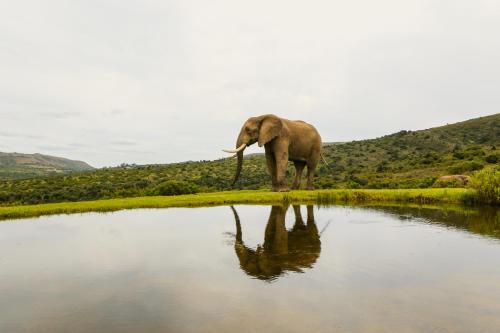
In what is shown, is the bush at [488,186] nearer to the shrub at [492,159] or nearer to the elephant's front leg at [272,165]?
the elephant's front leg at [272,165]

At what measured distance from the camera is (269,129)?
21578 mm

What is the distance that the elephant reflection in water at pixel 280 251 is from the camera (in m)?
7.43

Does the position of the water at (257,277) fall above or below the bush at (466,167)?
below

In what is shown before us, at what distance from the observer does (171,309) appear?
18.0 ft

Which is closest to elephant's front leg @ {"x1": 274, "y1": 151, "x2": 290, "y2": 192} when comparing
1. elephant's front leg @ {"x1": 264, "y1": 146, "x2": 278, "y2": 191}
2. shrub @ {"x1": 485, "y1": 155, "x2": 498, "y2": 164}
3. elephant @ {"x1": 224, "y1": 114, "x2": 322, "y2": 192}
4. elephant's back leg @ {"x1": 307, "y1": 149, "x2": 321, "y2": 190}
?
elephant @ {"x1": 224, "y1": 114, "x2": 322, "y2": 192}

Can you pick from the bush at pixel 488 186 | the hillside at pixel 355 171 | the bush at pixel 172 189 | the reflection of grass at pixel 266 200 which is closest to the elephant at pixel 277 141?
the reflection of grass at pixel 266 200

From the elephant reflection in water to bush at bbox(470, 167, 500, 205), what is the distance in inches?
357

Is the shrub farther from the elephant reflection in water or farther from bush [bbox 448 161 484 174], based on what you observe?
the elephant reflection in water

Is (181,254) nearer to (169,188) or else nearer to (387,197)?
(387,197)

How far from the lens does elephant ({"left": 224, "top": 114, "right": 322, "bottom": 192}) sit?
2170 centimetres

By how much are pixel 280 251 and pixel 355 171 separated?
38.4 meters

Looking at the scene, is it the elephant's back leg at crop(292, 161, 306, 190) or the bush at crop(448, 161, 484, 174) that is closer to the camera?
the elephant's back leg at crop(292, 161, 306, 190)

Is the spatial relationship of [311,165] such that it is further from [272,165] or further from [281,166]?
[281,166]

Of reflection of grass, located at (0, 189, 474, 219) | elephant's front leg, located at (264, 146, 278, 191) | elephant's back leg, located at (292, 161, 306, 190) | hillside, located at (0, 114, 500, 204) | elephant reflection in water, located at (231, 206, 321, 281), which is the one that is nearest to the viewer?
elephant reflection in water, located at (231, 206, 321, 281)
